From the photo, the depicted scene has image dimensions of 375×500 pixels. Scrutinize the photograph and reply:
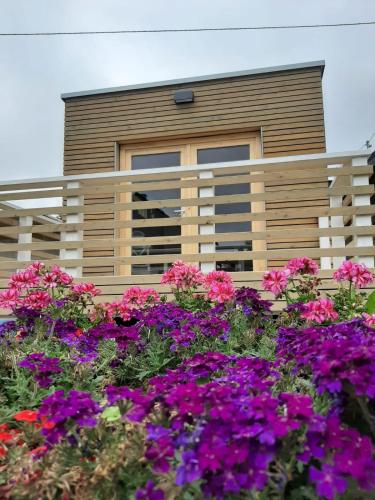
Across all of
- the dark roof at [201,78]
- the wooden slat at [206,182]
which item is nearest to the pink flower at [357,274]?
the wooden slat at [206,182]

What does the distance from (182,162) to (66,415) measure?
5.39 m

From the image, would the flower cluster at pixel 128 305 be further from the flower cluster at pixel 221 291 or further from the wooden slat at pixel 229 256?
the wooden slat at pixel 229 256

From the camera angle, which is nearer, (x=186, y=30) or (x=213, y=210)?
(x=213, y=210)

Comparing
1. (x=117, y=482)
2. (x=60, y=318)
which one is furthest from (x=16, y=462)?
(x=60, y=318)

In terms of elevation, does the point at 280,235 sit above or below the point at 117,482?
above

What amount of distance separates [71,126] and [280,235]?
438 cm

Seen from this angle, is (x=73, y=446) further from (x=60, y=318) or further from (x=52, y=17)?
(x=52, y=17)

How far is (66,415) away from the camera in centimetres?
94

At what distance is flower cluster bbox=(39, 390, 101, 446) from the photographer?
94 centimetres

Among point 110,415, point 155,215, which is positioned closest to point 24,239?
point 155,215

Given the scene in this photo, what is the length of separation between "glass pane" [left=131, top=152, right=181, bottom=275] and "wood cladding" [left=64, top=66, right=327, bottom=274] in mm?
317

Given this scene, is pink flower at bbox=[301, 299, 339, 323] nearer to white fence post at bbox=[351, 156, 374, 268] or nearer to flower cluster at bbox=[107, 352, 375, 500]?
flower cluster at bbox=[107, 352, 375, 500]

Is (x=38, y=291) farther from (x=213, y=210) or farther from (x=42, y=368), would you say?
(x=213, y=210)

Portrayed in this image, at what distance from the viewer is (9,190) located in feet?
14.2
